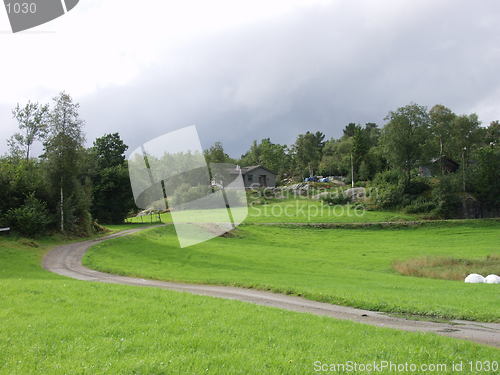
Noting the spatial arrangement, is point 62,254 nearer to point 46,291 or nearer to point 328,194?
point 46,291

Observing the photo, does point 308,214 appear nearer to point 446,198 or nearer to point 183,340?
point 446,198

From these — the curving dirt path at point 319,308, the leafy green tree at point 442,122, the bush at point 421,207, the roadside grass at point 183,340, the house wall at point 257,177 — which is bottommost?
the bush at point 421,207

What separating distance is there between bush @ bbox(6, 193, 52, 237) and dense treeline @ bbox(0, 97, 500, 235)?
0.28 feet

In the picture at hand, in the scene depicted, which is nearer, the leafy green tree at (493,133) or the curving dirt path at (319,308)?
the curving dirt path at (319,308)

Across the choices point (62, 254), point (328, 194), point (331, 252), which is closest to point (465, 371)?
point (62, 254)

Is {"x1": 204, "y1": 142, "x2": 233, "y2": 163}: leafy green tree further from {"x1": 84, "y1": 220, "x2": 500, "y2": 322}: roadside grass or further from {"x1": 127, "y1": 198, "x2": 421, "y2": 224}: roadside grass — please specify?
{"x1": 84, "y1": 220, "x2": 500, "y2": 322}: roadside grass

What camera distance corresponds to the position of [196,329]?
9961 mm

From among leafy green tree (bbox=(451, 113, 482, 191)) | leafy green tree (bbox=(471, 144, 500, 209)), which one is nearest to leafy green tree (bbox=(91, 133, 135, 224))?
leafy green tree (bbox=(471, 144, 500, 209))

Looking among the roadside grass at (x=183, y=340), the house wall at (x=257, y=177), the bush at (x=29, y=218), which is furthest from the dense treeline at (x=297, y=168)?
the roadside grass at (x=183, y=340)

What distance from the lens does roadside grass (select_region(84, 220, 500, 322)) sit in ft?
55.8

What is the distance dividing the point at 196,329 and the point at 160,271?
57.5 ft

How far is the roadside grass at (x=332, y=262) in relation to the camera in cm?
1700

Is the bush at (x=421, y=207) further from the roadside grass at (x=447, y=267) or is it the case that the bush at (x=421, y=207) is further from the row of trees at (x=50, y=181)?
the row of trees at (x=50, y=181)

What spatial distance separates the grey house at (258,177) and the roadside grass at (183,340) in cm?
9830
